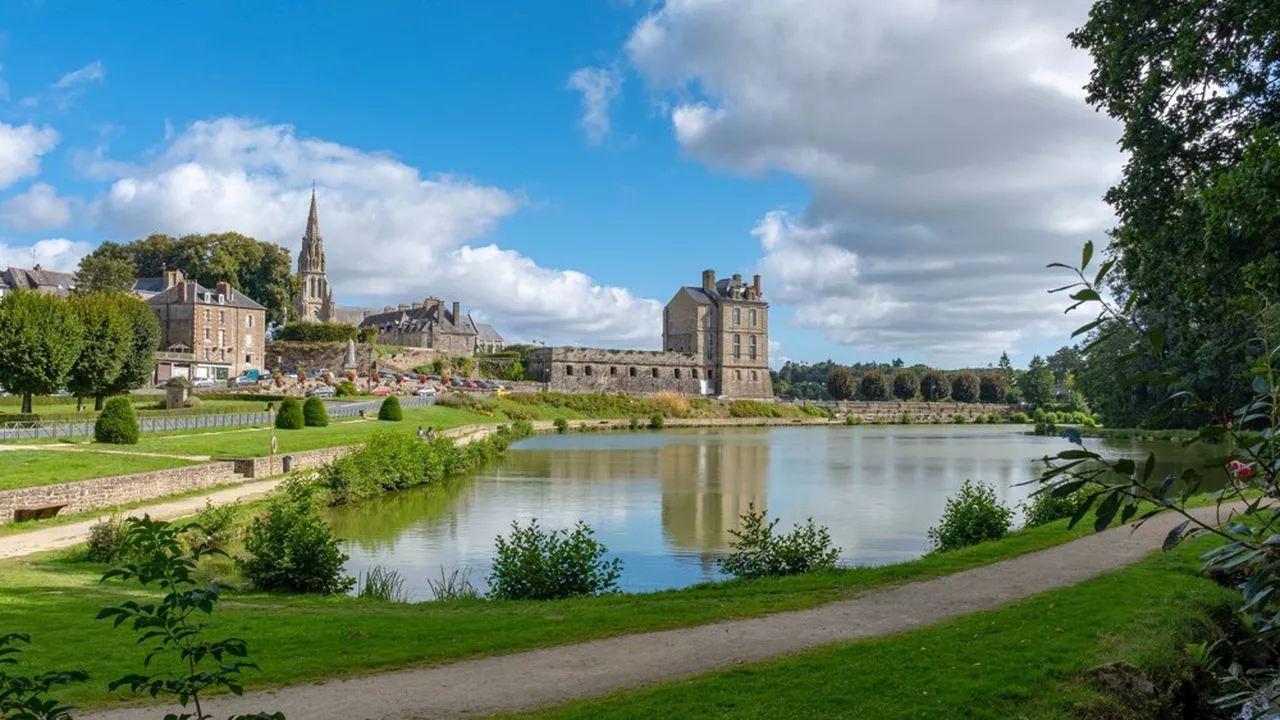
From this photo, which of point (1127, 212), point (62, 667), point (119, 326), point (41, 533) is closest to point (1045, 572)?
point (1127, 212)

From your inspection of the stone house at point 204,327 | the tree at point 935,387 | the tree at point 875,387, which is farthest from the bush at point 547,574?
the tree at point 935,387

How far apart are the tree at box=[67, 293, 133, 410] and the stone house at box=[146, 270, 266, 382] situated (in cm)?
1908

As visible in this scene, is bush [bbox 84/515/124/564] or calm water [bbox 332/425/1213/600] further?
calm water [bbox 332/425/1213/600]

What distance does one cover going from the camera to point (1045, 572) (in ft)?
31.9

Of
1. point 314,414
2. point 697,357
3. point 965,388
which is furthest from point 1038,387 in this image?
point 314,414

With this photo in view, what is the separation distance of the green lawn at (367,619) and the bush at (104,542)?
0.30m

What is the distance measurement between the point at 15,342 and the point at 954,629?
28902mm

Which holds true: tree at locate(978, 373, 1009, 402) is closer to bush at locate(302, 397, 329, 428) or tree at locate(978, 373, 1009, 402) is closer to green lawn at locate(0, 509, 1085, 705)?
bush at locate(302, 397, 329, 428)

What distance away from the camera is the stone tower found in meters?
83.4

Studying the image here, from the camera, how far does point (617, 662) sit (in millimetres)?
6586

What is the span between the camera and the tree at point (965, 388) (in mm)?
95625

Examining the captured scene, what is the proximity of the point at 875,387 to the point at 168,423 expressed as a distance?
7782cm

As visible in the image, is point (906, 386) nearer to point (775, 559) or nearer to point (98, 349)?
point (98, 349)

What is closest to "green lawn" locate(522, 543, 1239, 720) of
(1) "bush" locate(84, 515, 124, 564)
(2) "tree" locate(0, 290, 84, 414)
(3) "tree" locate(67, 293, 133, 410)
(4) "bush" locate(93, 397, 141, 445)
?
(1) "bush" locate(84, 515, 124, 564)
